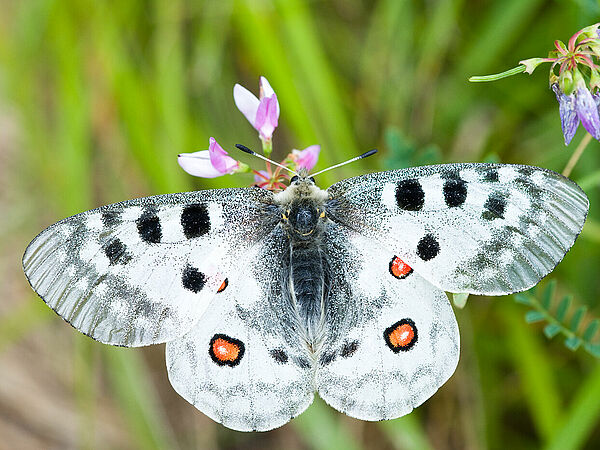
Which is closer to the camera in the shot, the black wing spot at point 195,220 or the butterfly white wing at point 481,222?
the butterfly white wing at point 481,222

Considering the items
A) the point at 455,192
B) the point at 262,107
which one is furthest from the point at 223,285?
the point at 455,192

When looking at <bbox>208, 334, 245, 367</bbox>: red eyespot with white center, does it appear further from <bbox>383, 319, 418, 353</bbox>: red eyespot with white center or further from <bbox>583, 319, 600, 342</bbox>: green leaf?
<bbox>583, 319, 600, 342</bbox>: green leaf

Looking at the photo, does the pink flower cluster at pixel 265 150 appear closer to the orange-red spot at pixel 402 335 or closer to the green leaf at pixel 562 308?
the orange-red spot at pixel 402 335

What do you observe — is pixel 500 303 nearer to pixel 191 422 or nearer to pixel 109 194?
A: pixel 191 422

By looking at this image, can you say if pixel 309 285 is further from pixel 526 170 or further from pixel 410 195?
pixel 526 170

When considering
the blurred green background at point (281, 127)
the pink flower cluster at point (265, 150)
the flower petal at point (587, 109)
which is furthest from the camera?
the blurred green background at point (281, 127)

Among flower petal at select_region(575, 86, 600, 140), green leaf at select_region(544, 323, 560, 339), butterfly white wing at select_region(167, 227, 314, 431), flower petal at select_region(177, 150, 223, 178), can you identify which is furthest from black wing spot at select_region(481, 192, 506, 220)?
flower petal at select_region(177, 150, 223, 178)

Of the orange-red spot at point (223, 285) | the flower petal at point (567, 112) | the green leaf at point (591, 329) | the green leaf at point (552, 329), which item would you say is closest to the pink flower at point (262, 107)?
the orange-red spot at point (223, 285)
